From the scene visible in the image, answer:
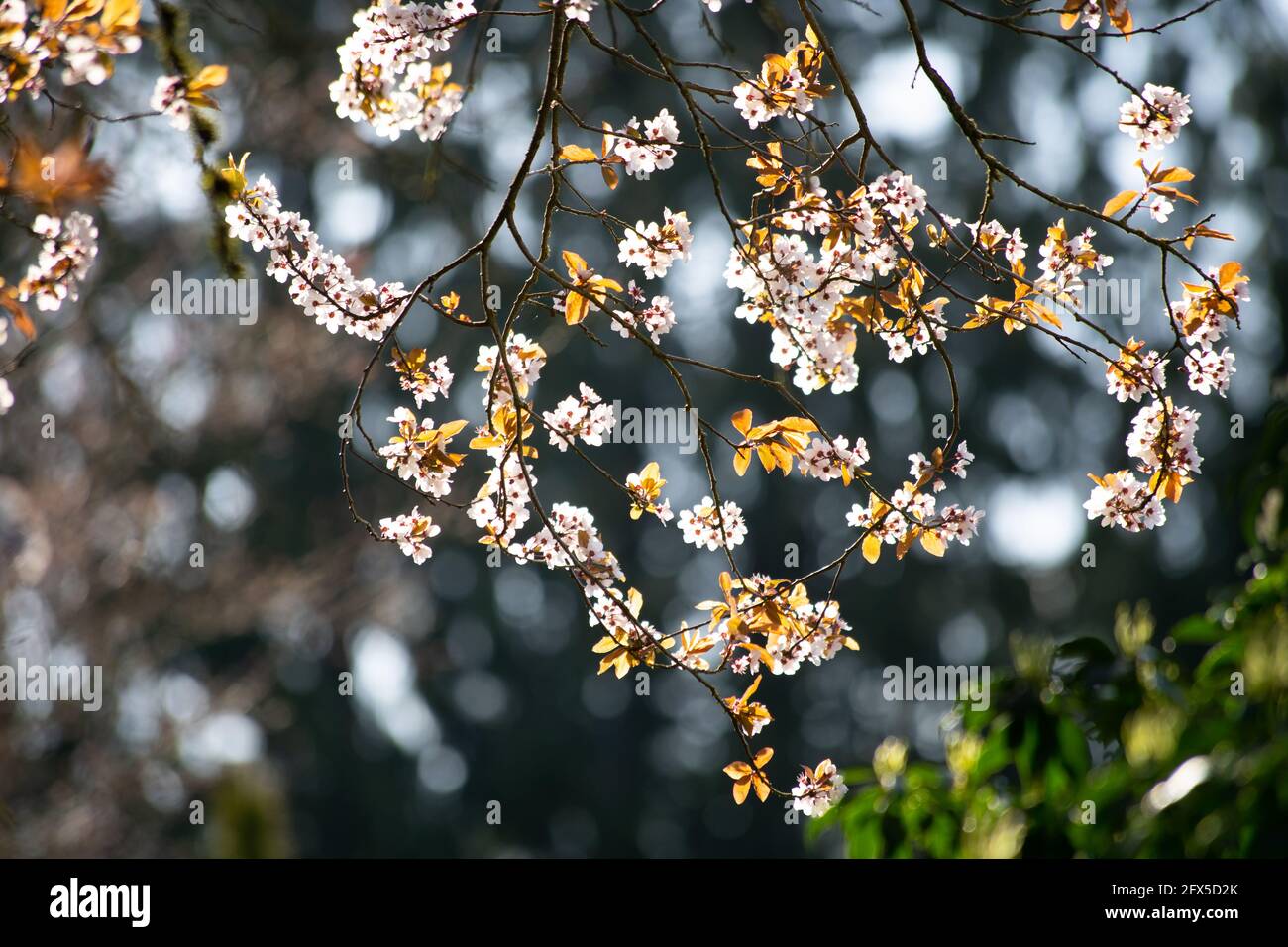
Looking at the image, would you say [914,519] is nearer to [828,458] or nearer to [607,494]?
[828,458]

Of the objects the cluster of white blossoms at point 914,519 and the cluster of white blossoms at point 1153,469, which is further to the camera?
the cluster of white blossoms at point 914,519

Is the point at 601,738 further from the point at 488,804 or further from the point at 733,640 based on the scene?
the point at 733,640

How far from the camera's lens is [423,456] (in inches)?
86.8

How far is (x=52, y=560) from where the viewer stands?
22.7 ft

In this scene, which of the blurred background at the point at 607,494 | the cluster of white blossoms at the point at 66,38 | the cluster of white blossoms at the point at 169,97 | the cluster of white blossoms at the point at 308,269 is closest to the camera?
the cluster of white blossoms at the point at 66,38

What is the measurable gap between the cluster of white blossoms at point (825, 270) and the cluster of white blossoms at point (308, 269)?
0.58 metres

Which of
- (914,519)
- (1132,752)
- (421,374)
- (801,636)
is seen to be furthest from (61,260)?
(1132,752)

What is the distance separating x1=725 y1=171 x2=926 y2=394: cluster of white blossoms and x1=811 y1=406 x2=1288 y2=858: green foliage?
0.87m

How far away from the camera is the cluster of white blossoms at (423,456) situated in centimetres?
219

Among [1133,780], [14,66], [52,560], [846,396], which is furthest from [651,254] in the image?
[846,396]

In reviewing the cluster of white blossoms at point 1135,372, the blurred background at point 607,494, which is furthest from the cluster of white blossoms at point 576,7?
the blurred background at point 607,494

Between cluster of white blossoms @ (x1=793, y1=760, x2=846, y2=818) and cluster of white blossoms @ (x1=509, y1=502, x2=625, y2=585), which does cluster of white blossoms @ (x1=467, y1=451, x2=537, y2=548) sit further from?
cluster of white blossoms @ (x1=793, y1=760, x2=846, y2=818)

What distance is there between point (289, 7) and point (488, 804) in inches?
252

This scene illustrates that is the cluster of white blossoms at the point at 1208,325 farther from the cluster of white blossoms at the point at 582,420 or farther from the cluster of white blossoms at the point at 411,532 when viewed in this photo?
the cluster of white blossoms at the point at 411,532
